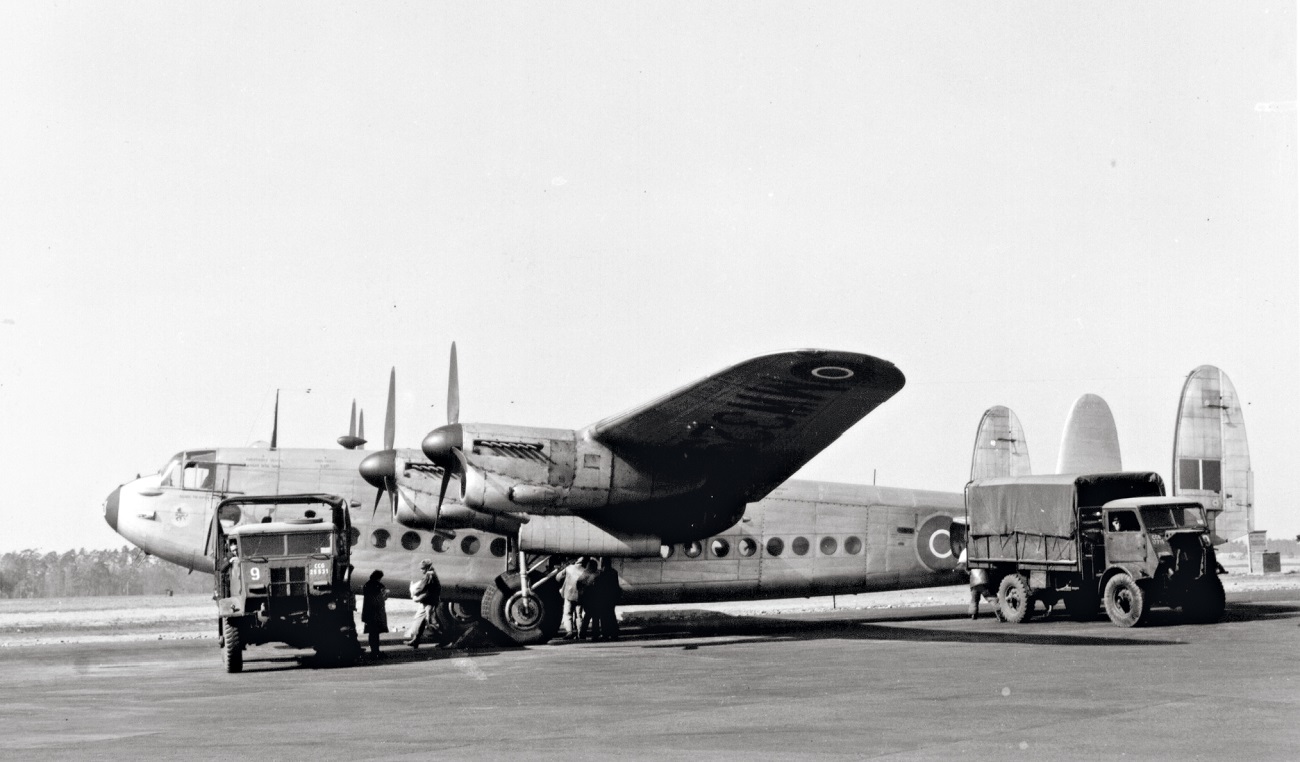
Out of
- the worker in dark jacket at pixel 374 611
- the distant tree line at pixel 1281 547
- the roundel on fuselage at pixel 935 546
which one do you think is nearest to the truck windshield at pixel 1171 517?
the roundel on fuselage at pixel 935 546

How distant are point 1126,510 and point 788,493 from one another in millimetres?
5791

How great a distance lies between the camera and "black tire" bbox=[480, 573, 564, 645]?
60.3 feet

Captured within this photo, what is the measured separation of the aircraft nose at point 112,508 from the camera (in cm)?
2098

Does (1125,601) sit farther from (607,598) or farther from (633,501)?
(607,598)

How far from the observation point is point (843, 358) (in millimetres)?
14164

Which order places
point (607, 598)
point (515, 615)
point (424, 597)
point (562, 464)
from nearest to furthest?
point (562, 464) → point (424, 597) → point (515, 615) → point (607, 598)

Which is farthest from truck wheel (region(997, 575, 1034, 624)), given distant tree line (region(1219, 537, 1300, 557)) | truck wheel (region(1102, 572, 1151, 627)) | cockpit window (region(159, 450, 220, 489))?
distant tree line (region(1219, 537, 1300, 557))

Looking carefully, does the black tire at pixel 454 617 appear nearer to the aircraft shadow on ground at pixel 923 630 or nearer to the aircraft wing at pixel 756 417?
the aircraft shadow on ground at pixel 923 630

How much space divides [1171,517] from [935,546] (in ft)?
14.7

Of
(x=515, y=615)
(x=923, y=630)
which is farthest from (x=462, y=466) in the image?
(x=923, y=630)

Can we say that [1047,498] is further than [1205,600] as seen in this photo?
Yes

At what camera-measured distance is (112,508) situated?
21.0m

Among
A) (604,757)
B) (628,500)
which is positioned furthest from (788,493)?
(604,757)

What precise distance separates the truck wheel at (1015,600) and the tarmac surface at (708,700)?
2606 millimetres
